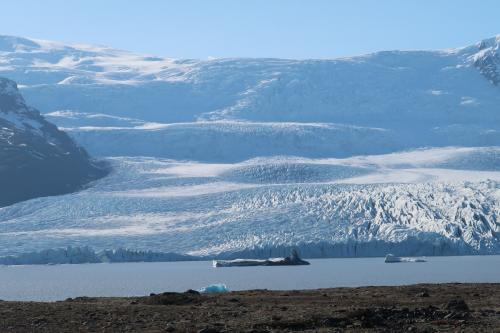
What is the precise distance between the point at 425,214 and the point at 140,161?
3687 cm

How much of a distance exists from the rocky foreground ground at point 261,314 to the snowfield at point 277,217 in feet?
135

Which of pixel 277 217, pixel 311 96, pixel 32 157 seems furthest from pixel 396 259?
pixel 311 96

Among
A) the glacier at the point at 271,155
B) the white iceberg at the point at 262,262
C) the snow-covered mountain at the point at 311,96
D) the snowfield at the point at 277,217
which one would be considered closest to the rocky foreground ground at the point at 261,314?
the white iceberg at the point at 262,262

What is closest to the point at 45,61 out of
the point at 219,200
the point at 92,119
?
the point at 92,119

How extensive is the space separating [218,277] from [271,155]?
48.6 m

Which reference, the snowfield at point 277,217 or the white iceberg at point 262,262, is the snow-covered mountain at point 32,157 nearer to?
the snowfield at point 277,217

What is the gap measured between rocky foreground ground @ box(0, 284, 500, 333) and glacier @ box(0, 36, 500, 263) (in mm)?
41528

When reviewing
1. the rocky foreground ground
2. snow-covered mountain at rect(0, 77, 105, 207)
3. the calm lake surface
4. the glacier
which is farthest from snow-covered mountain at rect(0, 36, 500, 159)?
the rocky foreground ground

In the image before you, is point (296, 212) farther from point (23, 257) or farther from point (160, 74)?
point (160, 74)

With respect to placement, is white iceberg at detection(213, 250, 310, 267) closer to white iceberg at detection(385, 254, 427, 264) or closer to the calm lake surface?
the calm lake surface

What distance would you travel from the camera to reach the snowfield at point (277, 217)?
6638cm

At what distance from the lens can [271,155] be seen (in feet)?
319

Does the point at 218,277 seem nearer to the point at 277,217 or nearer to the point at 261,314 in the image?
the point at 277,217

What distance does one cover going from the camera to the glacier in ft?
220
